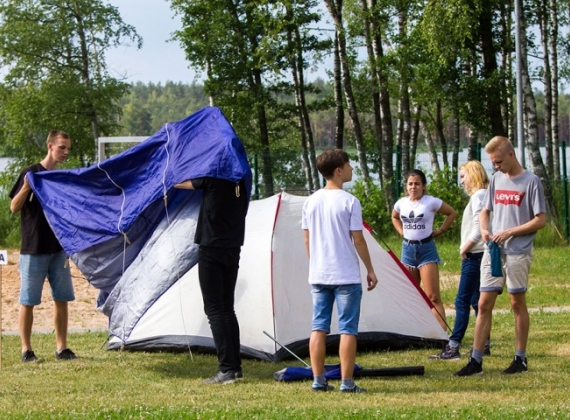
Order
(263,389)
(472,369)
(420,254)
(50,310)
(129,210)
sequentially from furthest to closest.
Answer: (50,310) → (420,254) → (129,210) → (472,369) → (263,389)

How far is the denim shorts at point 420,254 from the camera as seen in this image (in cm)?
875

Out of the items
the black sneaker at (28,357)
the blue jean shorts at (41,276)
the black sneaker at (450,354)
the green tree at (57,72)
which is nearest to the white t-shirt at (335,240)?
the black sneaker at (450,354)

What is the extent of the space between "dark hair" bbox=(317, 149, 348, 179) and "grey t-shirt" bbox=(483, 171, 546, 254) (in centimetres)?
137

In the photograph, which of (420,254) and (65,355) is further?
(420,254)

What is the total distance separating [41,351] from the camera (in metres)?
9.01

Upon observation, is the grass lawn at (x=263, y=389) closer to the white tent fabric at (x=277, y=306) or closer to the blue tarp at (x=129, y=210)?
the white tent fabric at (x=277, y=306)

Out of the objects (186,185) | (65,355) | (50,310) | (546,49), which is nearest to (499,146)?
(186,185)

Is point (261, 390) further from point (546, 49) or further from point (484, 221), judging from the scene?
point (546, 49)

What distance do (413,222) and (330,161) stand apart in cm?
223

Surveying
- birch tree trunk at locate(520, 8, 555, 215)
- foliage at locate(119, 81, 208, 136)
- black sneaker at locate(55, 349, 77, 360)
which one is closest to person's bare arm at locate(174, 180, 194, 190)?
black sneaker at locate(55, 349, 77, 360)

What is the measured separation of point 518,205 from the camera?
279 inches

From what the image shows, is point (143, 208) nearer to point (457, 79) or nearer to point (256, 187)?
point (256, 187)

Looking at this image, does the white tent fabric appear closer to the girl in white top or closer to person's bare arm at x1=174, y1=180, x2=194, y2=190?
the girl in white top

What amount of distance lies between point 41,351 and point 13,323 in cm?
268
